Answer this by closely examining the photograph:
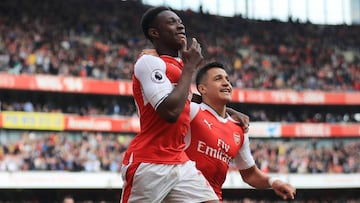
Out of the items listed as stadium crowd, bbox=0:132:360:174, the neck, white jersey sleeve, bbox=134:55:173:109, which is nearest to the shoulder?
white jersey sleeve, bbox=134:55:173:109

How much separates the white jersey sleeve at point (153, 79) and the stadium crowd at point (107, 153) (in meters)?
20.4

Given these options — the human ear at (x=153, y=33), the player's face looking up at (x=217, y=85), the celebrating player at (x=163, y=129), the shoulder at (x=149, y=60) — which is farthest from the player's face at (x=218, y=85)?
the shoulder at (x=149, y=60)

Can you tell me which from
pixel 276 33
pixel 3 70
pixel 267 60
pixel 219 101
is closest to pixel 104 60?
pixel 3 70

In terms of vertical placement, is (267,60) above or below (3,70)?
below

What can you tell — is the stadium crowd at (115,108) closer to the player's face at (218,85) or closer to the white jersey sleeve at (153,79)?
the player's face at (218,85)

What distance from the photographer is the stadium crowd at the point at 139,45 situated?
29172 millimetres

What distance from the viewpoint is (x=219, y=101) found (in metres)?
6.04

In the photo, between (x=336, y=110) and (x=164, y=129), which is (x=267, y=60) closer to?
(x=336, y=110)

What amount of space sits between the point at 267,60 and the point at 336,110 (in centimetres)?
547

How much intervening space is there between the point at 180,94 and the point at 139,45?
29.5m

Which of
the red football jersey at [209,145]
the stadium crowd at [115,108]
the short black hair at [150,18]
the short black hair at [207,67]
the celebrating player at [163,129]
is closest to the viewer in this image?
the celebrating player at [163,129]

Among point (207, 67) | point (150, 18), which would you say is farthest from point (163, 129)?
point (207, 67)

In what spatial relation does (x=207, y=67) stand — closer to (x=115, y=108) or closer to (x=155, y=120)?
(x=155, y=120)

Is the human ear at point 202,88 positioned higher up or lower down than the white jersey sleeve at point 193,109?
higher up
